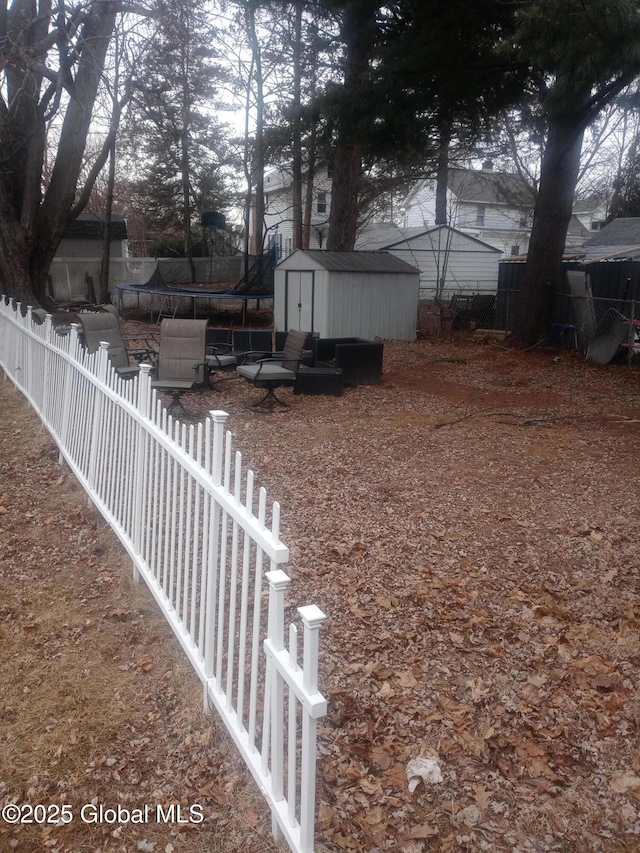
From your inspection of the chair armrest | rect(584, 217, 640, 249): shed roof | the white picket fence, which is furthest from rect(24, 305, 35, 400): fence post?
rect(584, 217, 640, 249): shed roof

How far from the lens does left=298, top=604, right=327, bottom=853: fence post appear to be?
1.91 m

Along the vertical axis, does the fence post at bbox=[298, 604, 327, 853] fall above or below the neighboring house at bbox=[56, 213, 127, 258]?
below

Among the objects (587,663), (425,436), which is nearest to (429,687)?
(587,663)

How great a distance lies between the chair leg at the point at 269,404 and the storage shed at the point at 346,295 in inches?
250

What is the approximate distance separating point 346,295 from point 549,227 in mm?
4352

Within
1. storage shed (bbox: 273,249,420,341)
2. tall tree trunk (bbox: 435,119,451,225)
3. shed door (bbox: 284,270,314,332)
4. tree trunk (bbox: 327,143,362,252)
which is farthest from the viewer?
tree trunk (bbox: 327,143,362,252)

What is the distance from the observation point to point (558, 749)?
9.22ft

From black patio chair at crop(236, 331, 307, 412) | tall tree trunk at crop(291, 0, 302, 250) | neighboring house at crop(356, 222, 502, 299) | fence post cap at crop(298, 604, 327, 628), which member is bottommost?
fence post cap at crop(298, 604, 327, 628)

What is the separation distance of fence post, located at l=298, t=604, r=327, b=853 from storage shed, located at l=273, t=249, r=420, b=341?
13243 mm

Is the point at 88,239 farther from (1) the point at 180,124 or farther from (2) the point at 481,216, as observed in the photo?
(2) the point at 481,216

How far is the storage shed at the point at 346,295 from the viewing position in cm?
1505

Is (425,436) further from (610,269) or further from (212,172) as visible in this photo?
(212,172)

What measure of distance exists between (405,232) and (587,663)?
2861 centimetres

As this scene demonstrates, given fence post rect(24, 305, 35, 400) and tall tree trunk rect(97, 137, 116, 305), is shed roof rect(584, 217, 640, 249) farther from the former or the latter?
fence post rect(24, 305, 35, 400)
